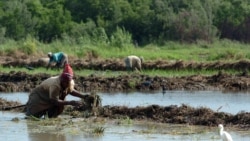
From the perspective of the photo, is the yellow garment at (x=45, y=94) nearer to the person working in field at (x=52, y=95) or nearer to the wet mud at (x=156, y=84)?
the person working in field at (x=52, y=95)

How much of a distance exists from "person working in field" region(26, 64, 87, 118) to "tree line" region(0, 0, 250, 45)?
3545 centimetres

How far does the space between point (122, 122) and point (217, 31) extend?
38974mm

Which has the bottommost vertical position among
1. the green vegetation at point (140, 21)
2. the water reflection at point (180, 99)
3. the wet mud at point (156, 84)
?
the water reflection at point (180, 99)

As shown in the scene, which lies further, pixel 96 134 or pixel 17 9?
pixel 17 9

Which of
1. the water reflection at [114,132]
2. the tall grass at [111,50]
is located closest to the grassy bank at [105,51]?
the tall grass at [111,50]

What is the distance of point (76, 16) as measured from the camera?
60219 millimetres

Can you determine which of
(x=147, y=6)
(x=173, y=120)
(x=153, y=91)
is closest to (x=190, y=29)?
(x=147, y=6)

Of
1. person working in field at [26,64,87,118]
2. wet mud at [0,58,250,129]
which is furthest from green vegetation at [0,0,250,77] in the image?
person working in field at [26,64,87,118]

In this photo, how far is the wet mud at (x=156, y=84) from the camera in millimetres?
14754

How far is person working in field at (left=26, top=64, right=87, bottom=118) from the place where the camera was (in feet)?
46.4

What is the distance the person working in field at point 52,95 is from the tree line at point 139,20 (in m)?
35.4

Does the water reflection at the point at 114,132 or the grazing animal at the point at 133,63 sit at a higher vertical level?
the grazing animal at the point at 133,63

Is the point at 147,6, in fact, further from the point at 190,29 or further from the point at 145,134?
the point at 145,134

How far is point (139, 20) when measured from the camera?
185 ft
